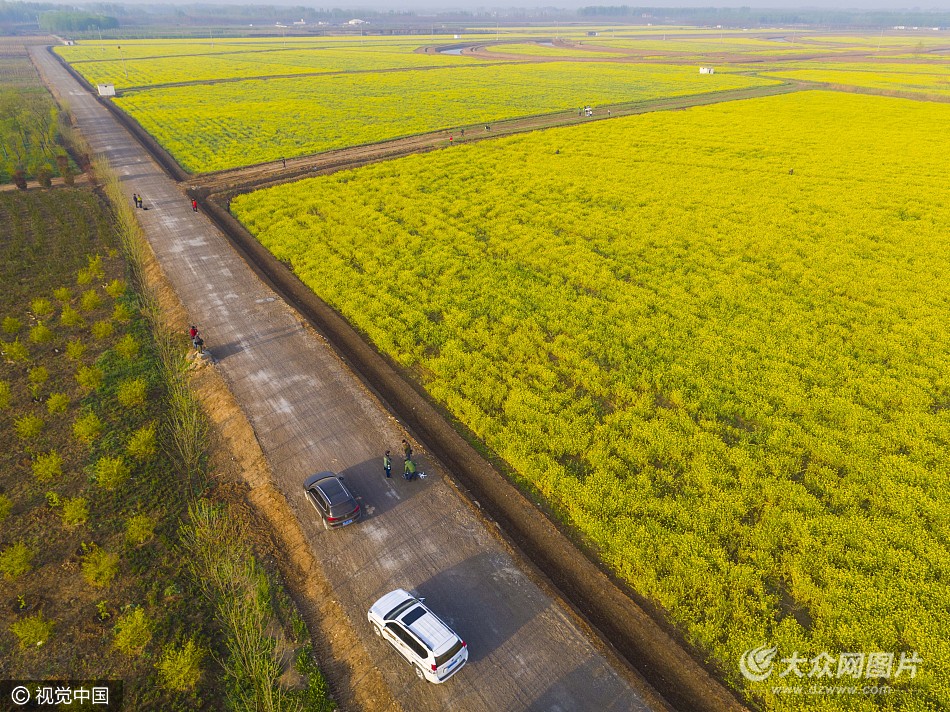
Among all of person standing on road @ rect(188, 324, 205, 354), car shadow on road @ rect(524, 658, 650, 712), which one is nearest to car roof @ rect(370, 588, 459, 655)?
car shadow on road @ rect(524, 658, 650, 712)

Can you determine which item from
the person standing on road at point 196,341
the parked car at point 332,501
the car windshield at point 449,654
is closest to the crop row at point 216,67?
the person standing on road at point 196,341

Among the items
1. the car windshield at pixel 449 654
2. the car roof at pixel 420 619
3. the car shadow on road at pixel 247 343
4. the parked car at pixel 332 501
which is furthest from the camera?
the car shadow on road at pixel 247 343

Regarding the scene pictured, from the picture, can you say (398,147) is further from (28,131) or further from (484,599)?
(484,599)

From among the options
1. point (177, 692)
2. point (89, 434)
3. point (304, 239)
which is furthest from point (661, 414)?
point (304, 239)

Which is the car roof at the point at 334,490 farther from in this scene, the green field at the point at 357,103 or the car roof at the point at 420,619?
the green field at the point at 357,103

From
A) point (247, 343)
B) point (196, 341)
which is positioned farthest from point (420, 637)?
point (196, 341)

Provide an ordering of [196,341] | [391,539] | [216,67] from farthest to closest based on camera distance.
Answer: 1. [216,67]
2. [196,341]
3. [391,539]
